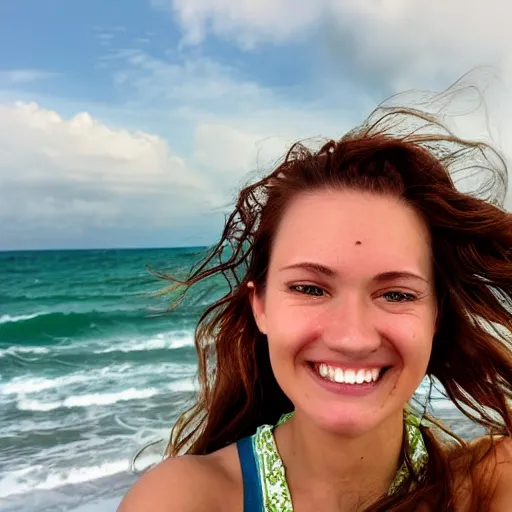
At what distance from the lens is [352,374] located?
218 centimetres

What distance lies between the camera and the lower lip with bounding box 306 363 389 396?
2193mm

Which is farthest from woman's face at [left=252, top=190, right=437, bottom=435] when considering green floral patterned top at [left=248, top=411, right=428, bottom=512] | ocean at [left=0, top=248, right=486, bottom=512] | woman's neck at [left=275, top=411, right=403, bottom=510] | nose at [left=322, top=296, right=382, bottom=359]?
ocean at [left=0, top=248, right=486, bottom=512]

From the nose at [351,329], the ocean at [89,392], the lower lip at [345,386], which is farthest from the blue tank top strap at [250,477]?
the ocean at [89,392]

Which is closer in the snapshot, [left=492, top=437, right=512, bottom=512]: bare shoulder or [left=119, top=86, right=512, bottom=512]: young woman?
[left=119, top=86, right=512, bottom=512]: young woman

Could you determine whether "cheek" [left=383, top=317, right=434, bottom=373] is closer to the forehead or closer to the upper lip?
the upper lip

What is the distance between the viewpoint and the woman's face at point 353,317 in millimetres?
2150

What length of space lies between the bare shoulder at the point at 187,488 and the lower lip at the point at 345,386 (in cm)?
50

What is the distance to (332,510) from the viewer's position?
95.6 inches

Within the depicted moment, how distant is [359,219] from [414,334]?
397 mm

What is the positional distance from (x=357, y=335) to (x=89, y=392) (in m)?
8.12

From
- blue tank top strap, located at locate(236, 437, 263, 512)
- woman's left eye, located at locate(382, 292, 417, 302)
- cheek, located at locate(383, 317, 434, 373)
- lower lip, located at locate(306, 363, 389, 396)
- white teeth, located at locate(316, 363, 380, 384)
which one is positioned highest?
A: woman's left eye, located at locate(382, 292, 417, 302)

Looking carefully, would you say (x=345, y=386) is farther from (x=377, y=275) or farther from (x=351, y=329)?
(x=377, y=275)

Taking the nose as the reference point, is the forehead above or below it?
above

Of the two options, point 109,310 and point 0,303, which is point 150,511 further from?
point 0,303
